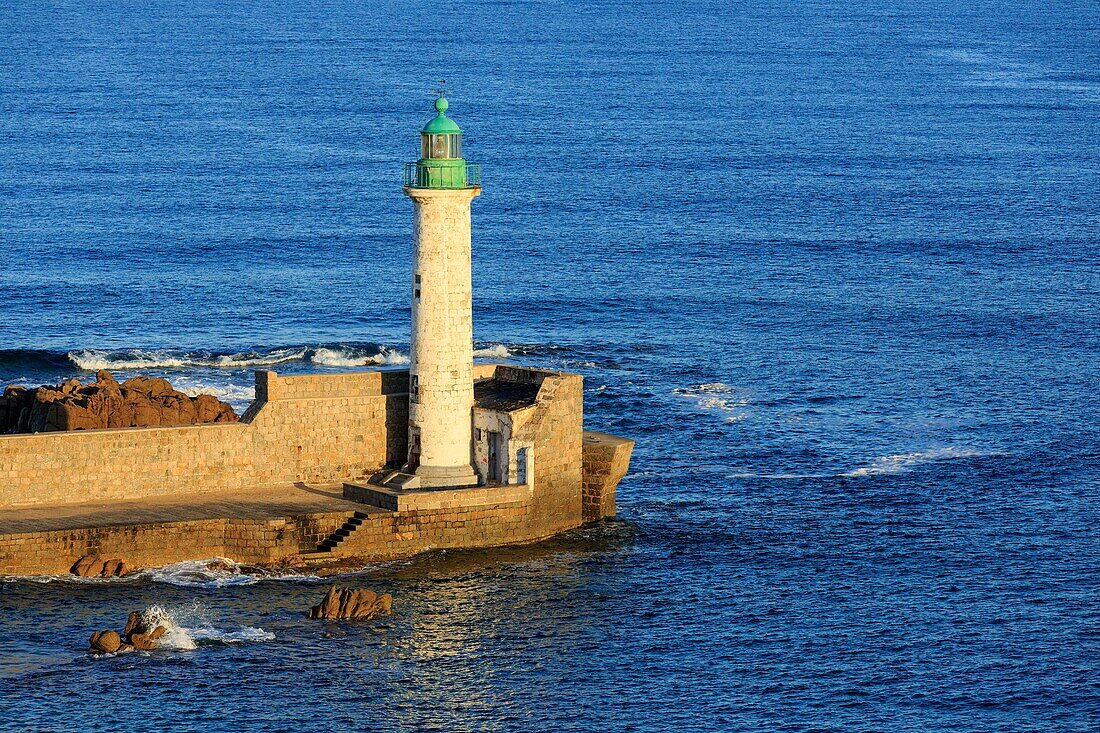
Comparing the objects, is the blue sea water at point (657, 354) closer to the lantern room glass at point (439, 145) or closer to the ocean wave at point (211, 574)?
the ocean wave at point (211, 574)

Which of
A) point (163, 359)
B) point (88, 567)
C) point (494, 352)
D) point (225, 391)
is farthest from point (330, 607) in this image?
point (494, 352)

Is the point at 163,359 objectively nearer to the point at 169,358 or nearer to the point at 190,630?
the point at 169,358

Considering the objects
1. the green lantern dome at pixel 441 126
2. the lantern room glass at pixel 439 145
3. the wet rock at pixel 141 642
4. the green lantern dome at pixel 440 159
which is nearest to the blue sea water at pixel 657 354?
the wet rock at pixel 141 642

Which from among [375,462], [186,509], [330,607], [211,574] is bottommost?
[330,607]

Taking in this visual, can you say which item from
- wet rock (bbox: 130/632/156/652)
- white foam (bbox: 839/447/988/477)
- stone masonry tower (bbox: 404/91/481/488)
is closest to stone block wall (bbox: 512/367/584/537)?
stone masonry tower (bbox: 404/91/481/488)

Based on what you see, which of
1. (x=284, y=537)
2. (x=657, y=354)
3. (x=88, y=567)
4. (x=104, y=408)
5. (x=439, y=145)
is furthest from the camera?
(x=657, y=354)

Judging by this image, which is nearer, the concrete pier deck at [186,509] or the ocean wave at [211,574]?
the ocean wave at [211,574]
